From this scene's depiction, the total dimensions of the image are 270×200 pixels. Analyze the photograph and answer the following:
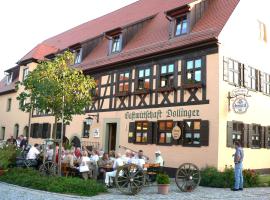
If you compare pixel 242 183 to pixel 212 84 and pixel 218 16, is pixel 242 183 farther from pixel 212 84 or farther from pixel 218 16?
pixel 218 16

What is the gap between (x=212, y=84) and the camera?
610 inches

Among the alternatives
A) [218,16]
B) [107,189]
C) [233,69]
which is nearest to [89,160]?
[107,189]

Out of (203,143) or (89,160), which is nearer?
(89,160)

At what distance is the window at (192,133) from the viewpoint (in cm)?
1566

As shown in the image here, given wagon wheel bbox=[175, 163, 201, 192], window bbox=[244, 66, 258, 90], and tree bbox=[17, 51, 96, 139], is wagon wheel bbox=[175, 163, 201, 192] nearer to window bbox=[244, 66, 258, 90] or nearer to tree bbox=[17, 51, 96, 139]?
tree bbox=[17, 51, 96, 139]

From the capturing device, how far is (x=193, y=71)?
1634cm

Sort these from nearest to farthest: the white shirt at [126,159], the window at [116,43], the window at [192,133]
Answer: the white shirt at [126,159], the window at [192,133], the window at [116,43]

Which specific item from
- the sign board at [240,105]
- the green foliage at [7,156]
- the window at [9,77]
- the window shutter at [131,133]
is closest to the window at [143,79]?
the window shutter at [131,133]

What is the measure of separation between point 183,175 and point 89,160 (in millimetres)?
3370

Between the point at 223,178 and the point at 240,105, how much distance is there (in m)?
3.12

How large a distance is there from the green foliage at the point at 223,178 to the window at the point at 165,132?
2909 mm

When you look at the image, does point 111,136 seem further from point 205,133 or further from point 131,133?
point 205,133

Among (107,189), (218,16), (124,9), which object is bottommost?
(107,189)

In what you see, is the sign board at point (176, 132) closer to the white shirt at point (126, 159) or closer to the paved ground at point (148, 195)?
the white shirt at point (126, 159)
